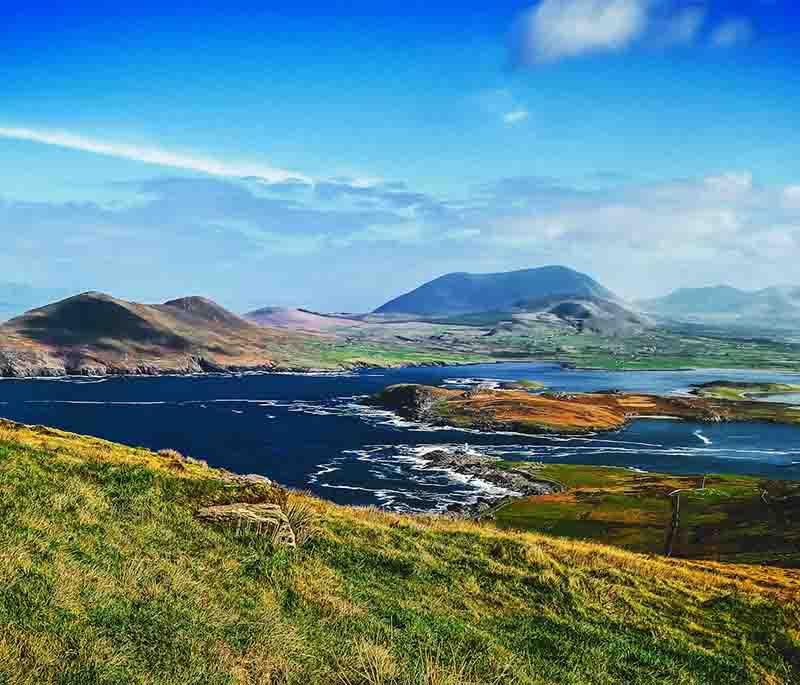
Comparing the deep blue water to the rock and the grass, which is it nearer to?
the grass

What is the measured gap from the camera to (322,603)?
60.3 ft

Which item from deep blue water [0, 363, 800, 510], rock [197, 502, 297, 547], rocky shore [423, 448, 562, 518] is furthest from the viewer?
deep blue water [0, 363, 800, 510]

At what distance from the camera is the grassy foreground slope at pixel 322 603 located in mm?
12789

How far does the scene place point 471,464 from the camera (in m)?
118

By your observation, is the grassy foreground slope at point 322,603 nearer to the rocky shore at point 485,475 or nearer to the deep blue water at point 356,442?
the rocky shore at point 485,475

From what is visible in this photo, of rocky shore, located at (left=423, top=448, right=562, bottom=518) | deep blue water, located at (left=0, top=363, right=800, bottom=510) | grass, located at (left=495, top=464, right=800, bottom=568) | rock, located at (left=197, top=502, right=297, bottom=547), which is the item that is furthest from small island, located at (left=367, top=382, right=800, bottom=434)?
rock, located at (left=197, top=502, right=297, bottom=547)

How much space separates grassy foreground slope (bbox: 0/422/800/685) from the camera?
12789 mm

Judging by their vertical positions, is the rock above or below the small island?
above

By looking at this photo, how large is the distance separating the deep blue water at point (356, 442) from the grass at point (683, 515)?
43.8 ft

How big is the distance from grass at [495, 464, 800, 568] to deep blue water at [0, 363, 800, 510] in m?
13.4

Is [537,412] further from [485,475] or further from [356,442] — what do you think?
[485,475]

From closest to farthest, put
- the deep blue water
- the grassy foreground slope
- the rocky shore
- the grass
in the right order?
the grassy foreground slope, the grass, the rocky shore, the deep blue water

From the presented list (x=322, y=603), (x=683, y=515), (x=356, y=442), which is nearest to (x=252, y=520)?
(x=322, y=603)

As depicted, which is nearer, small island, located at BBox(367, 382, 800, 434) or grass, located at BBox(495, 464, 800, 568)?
grass, located at BBox(495, 464, 800, 568)
